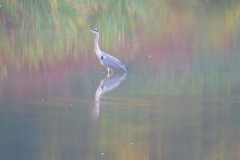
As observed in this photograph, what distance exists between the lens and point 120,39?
42.5 ft

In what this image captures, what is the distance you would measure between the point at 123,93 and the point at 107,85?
54cm

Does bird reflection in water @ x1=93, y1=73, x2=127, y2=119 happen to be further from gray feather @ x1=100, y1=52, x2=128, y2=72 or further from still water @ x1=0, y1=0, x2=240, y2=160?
gray feather @ x1=100, y1=52, x2=128, y2=72

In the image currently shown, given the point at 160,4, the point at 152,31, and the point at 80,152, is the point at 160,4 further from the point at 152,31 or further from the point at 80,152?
the point at 80,152

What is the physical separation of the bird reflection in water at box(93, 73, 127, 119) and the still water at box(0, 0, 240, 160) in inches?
0.5

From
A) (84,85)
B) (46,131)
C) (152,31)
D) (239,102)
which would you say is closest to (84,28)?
(152,31)

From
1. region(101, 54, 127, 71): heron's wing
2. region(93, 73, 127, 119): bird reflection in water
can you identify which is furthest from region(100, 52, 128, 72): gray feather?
region(93, 73, 127, 119): bird reflection in water

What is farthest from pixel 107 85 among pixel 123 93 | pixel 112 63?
pixel 112 63

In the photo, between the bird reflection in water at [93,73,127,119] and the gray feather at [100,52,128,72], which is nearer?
the bird reflection in water at [93,73,127,119]

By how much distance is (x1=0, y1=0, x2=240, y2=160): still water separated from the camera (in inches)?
234

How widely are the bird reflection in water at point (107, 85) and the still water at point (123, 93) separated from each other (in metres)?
0.01

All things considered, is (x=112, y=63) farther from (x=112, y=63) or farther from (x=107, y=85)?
(x=107, y=85)

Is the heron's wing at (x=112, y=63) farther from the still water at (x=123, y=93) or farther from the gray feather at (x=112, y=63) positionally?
the still water at (x=123, y=93)

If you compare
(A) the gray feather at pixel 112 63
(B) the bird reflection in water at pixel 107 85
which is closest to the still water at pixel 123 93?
(B) the bird reflection in water at pixel 107 85

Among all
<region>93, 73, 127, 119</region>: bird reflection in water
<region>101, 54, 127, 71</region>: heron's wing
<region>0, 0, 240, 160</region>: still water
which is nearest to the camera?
<region>0, 0, 240, 160</region>: still water
